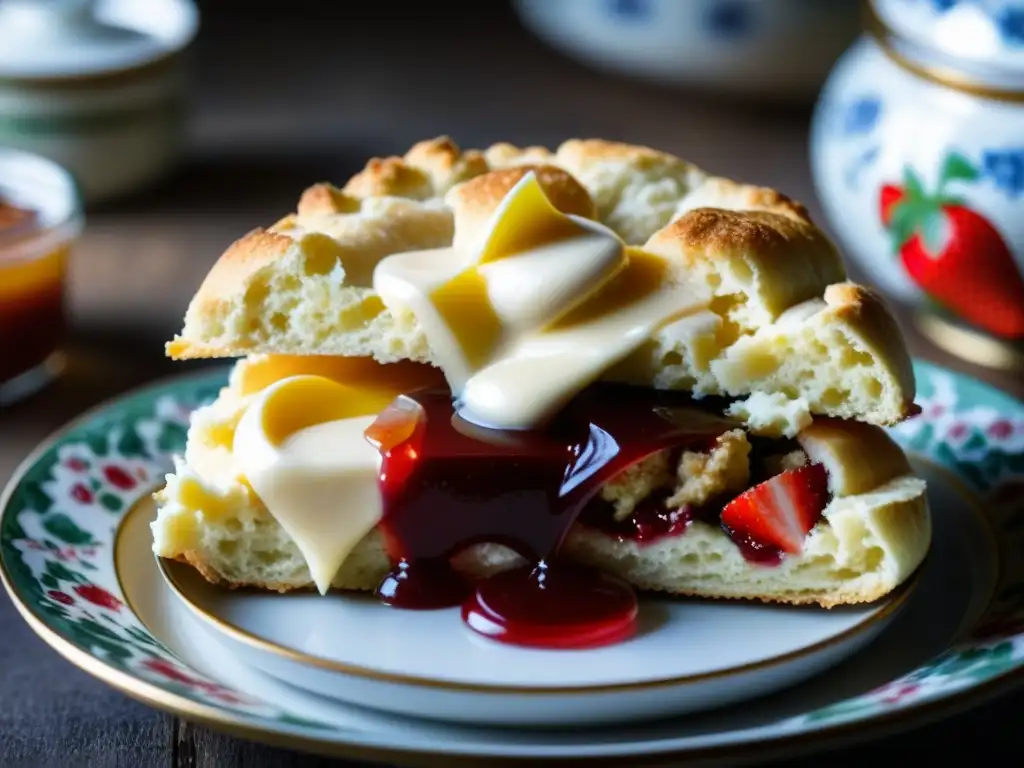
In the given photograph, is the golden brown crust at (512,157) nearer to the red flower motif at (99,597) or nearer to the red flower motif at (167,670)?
the red flower motif at (99,597)

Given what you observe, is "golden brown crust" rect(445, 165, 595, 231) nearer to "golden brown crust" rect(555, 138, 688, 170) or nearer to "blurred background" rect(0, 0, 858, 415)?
"golden brown crust" rect(555, 138, 688, 170)

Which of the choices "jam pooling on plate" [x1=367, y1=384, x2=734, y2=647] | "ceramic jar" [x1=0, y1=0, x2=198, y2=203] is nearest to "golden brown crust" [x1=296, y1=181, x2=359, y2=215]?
"jam pooling on plate" [x1=367, y1=384, x2=734, y2=647]

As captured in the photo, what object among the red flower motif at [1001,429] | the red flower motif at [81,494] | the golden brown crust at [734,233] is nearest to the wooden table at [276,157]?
the red flower motif at [81,494]

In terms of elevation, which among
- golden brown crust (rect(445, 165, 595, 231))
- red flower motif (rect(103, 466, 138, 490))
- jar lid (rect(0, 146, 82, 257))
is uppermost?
golden brown crust (rect(445, 165, 595, 231))

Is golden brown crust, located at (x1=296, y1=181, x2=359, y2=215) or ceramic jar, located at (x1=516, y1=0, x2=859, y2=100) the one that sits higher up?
golden brown crust, located at (x1=296, y1=181, x2=359, y2=215)

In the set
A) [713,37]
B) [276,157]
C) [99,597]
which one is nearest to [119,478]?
[99,597]

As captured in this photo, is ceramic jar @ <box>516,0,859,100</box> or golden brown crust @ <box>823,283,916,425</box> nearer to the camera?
golden brown crust @ <box>823,283,916,425</box>

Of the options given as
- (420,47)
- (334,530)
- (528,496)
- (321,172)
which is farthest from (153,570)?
(420,47)

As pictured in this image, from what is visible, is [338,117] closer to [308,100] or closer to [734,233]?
[308,100]
